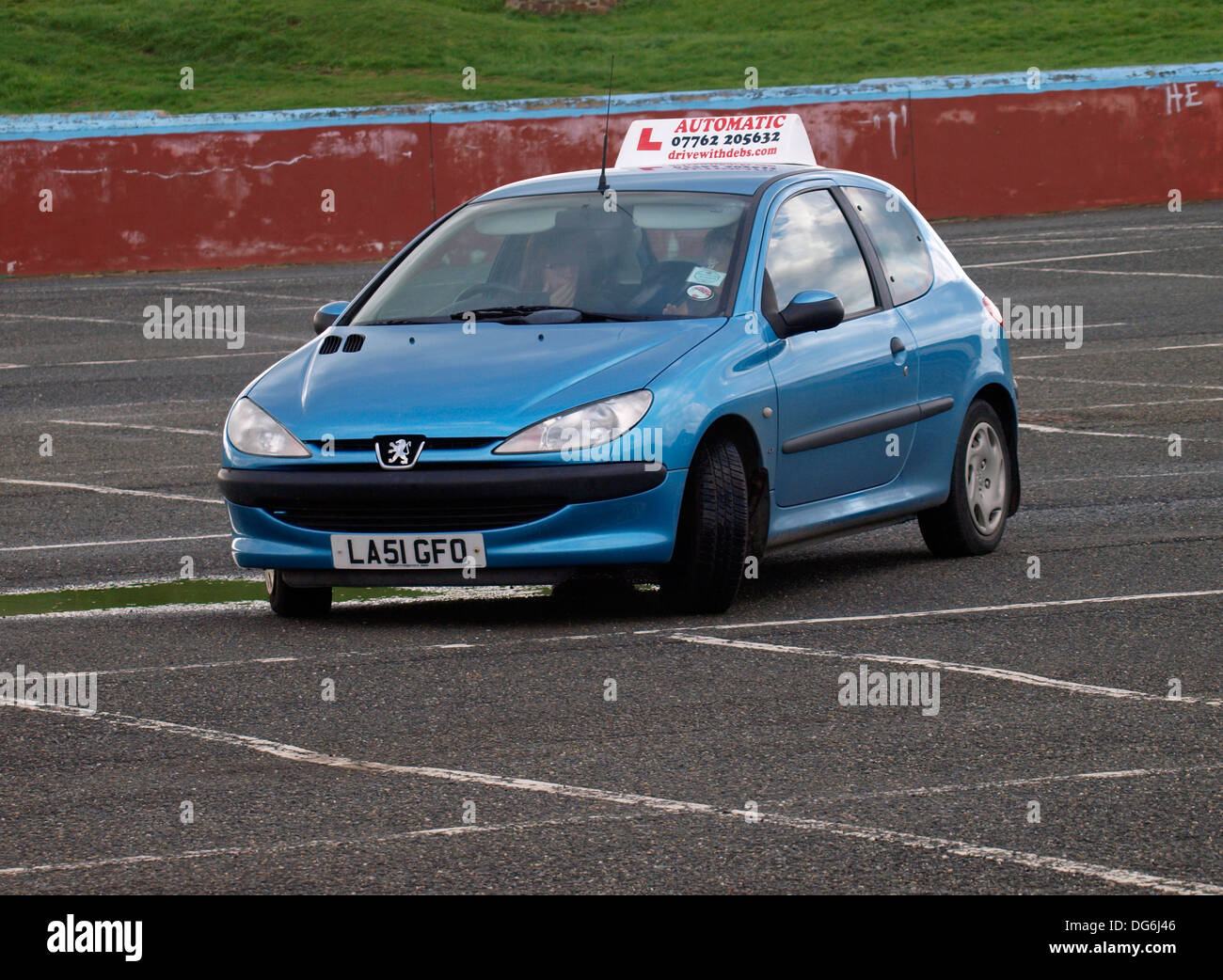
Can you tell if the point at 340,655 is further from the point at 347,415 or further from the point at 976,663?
the point at 976,663

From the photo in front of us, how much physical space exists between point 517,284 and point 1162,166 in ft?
80.8

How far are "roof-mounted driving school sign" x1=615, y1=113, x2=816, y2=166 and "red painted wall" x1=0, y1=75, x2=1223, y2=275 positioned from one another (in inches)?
720

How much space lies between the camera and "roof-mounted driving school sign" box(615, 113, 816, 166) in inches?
435

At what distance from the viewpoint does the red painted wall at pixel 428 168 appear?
93.4 feet

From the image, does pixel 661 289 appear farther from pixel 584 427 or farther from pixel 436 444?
pixel 436 444

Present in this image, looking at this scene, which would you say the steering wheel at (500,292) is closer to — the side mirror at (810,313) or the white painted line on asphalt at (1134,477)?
the side mirror at (810,313)

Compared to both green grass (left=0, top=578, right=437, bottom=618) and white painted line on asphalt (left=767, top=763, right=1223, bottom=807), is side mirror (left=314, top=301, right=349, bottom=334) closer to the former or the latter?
green grass (left=0, top=578, right=437, bottom=618)

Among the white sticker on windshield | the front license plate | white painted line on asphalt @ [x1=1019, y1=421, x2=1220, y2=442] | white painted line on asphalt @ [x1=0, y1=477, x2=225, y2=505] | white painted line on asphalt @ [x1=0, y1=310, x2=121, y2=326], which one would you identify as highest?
white painted line on asphalt @ [x1=0, y1=310, x2=121, y2=326]

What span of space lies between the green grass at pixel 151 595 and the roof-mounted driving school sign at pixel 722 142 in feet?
10.4

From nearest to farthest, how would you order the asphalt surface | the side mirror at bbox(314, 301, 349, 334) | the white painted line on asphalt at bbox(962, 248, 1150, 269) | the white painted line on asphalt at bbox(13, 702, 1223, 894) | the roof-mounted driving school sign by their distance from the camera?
the white painted line on asphalt at bbox(13, 702, 1223, 894)
the asphalt surface
the side mirror at bbox(314, 301, 349, 334)
the roof-mounted driving school sign
the white painted line on asphalt at bbox(962, 248, 1150, 269)

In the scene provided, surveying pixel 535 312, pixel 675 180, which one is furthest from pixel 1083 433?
pixel 535 312

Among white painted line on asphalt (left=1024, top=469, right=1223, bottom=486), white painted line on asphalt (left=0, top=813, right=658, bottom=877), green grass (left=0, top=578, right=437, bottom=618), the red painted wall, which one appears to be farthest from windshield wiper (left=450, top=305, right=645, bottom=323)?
the red painted wall

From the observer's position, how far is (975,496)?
30.5ft
